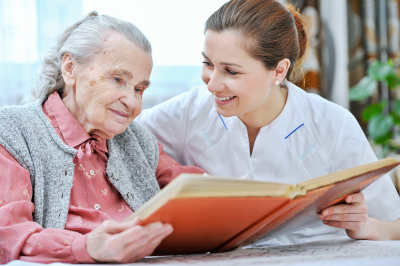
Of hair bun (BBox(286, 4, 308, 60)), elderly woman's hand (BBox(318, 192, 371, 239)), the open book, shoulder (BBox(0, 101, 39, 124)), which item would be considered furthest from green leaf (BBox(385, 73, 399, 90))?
shoulder (BBox(0, 101, 39, 124))

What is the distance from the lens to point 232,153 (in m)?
1.45

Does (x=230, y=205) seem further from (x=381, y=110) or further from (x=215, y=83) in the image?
(x=381, y=110)

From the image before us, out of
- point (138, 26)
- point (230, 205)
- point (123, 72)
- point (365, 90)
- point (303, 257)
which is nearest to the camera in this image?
point (230, 205)

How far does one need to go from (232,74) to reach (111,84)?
0.41 metres

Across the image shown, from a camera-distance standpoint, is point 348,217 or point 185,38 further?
point 185,38

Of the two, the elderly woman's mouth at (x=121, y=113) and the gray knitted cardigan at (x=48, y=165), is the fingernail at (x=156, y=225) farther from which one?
the elderly woman's mouth at (x=121, y=113)

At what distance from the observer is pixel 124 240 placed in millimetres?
676

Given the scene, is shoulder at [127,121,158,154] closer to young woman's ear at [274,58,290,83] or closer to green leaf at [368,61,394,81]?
young woman's ear at [274,58,290,83]

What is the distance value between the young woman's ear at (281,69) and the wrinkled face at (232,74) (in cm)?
5

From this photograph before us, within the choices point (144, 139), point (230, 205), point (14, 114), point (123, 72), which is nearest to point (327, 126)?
point (144, 139)

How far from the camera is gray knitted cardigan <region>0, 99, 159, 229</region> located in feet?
3.12

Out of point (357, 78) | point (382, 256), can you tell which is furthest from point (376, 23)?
point (382, 256)

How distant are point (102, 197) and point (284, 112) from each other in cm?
71

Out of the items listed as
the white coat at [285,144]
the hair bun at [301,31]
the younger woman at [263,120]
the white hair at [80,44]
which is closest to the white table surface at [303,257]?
the younger woman at [263,120]
